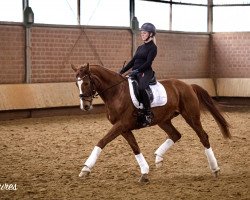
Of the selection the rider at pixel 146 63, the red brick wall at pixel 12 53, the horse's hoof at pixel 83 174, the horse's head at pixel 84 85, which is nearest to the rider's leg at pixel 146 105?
the rider at pixel 146 63

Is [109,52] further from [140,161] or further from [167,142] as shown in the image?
[140,161]

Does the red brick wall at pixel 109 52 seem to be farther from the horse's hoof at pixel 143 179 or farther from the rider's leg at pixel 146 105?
the horse's hoof at pixel 143 179

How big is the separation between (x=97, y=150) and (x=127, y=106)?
764mm

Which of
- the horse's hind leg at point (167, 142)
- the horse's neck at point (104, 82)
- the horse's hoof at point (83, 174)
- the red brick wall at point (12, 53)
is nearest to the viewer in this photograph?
the horse's hoof at point (83, 174)

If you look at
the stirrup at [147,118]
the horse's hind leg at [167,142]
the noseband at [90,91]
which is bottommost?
the horse's hind leg at [167,142]

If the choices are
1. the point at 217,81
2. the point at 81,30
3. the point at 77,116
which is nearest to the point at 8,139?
the point at 77,116

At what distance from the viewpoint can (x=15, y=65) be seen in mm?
13469

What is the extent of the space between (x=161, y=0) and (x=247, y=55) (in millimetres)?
4066

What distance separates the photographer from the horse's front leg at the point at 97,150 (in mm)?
6070

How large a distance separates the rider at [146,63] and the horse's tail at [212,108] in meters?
1.06

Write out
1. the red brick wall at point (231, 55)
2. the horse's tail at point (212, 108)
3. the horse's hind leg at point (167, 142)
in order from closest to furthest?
1. the horse's hind leg at point (167, 142)
2. the horse's tail at point (212, 108)
3. the red brick wall at point (231, 55)

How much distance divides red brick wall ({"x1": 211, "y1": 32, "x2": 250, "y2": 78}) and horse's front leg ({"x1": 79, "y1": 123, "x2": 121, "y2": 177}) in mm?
13228

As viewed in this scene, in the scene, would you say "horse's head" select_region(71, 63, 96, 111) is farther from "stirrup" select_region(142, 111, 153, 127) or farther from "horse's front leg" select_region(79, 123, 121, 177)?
"stirrup" select_region(142, 111, 153, 127)

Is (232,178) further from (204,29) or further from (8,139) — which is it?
(204,29)
